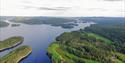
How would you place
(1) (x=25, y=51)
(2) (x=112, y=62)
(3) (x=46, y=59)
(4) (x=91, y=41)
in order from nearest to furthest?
(2) (x=112, y=62) < (3) (x=46, y=59) < (1) (x=25, y=51) < (4) (x=91, y=41)

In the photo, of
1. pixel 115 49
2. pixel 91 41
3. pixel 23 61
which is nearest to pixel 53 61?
pixel 23 61

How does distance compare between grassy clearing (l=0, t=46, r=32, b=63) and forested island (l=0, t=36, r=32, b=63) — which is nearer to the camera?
grassy clearing (l=0, t=46, r=32, b=63)

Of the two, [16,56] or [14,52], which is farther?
[14,52]

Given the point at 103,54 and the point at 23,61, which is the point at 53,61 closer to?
the point at 23,61

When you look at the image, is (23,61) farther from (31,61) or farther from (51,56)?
(51,56)

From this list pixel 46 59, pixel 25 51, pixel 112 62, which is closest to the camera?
pixel 112 62

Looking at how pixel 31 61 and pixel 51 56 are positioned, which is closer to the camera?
pixel 31 61

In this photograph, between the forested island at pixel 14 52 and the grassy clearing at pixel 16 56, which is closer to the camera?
the grassy clearing at pixel 16 56

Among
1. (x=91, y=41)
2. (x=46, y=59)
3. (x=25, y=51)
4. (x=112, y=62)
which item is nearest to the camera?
(x=112, y=62)

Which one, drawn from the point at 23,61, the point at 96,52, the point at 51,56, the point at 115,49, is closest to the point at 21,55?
the point at 23,61
